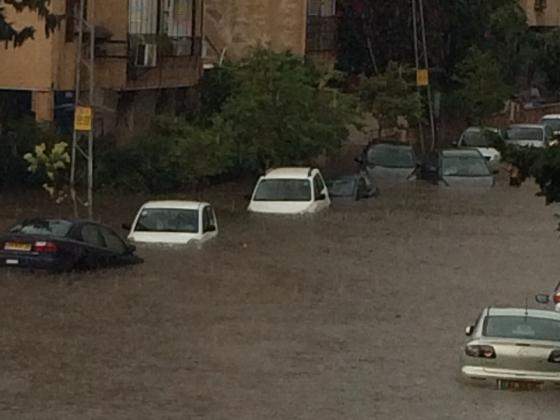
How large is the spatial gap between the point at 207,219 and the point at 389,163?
60.7 feet

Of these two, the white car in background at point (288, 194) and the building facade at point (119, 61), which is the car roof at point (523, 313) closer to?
the white car in background at point (288, 194)

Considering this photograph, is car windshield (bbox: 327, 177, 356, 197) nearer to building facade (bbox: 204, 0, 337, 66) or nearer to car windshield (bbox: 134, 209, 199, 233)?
car windshield (bbox: 134, 209, 199, 233)

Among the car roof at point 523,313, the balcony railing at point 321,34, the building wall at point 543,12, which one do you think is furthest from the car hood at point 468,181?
the building wall at point 543,12

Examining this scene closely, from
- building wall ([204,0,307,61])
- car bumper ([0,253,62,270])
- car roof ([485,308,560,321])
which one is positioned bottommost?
car bumper ([0,253,62,270])

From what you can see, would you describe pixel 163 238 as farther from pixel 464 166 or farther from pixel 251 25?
pixel 251 25

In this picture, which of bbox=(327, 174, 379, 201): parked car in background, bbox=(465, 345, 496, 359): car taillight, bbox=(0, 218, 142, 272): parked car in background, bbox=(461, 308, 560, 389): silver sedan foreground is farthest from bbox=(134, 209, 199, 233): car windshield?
bbox=(465, 345, 496, 359): car taillight

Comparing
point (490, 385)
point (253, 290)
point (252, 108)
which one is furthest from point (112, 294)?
point (252, 108)

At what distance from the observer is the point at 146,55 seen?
4719 cm

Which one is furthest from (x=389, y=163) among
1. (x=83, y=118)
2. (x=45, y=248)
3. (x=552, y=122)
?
(x=45, y=248)

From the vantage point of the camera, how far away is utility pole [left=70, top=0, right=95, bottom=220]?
1449 inches

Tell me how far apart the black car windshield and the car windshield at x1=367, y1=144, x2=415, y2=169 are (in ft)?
78.9

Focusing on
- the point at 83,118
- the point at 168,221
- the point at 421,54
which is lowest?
the point at 168,221

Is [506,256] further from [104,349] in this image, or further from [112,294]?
[104,349]

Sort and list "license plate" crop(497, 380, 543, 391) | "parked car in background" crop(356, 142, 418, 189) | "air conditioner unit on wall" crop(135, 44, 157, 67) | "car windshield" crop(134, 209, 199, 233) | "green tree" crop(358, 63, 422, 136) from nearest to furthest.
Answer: "license plate" crop(497, 380, 543, 391), "car windshield" crop(134, 209, 199, 233), "air conditioner unit on wall" crop(135, 44, 157, 67), "parked car in background" crop(356, 142, 418, 189), "green tree" crop(358, 63, 422, 136)
